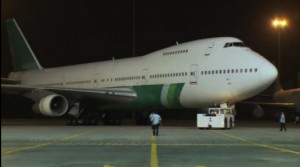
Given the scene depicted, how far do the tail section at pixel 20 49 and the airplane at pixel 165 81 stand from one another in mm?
5894

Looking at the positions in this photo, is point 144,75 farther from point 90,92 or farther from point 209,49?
point 209,49

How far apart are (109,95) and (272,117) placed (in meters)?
34.6

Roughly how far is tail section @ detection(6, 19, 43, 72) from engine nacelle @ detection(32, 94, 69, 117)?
13.9 m

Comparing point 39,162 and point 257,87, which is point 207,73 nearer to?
point 257,87

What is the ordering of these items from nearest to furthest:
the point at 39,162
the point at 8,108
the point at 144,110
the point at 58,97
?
the point at 39,162
the point at 58,97
the point at 144,110
the point at 8,108

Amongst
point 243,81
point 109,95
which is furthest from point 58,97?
point 243,81

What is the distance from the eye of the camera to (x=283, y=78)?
7012 centimetres

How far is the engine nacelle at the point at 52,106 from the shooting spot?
35.0m

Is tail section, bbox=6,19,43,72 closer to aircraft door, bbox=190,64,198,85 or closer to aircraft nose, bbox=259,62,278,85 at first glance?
aircraft door, bbox=190,64,198,85

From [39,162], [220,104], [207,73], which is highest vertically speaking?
[207,73]

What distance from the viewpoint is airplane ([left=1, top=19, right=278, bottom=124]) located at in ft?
101

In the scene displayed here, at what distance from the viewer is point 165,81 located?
34375 millimetres

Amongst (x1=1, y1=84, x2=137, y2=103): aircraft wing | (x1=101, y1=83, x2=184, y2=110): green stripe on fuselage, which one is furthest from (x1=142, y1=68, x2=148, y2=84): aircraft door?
(x1=1, y1=84, x2=137, y2=103): aircraft wing

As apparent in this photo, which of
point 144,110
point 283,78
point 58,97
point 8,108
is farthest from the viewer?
point 283,78
